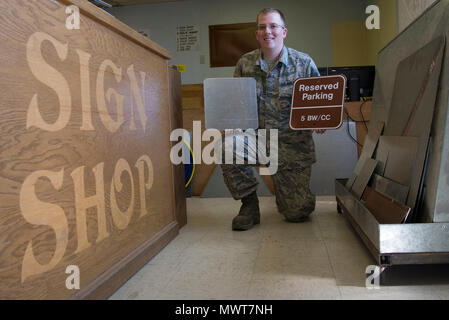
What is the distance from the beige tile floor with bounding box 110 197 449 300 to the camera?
1.23 meters

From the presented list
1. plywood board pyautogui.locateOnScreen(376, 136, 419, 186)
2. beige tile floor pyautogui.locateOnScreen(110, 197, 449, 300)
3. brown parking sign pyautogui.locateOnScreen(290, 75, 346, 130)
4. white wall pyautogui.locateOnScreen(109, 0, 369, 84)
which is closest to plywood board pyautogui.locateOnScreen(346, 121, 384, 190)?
plywood board pyautogui.locateOnScreen(376, 136, 419, 186)

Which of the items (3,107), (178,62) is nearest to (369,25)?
(178,62)

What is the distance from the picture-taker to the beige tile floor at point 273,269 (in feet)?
4.04

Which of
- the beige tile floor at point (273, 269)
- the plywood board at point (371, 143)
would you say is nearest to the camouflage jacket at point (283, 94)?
the plywood board at point (371, 143)

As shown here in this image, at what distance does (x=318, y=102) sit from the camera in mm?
1701

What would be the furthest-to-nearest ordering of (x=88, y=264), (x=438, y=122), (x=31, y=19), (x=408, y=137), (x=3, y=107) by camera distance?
1. (x=408, y=137)
2. (x=438, y=122)
3. (x=88, y=264)
4. (x=31, y=19)
5. (x=3, y=107)

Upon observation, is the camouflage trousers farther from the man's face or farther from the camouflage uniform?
the man's face

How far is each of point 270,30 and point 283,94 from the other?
0.36m

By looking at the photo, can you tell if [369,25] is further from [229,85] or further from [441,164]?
[441,164]

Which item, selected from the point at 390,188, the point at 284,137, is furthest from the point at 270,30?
the point at 390,188

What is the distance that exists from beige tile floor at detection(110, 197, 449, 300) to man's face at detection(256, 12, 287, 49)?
101 cm

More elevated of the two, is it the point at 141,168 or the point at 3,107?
the point at 3,107

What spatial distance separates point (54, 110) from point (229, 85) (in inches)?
44.5

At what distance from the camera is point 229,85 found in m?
2.03
